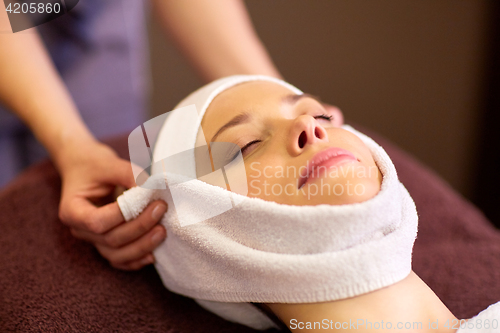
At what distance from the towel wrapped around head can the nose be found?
0.11 meters

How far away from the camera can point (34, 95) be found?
91 cm

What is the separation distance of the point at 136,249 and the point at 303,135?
0.41 meters

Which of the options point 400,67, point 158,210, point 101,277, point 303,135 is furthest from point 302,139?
point 400,67

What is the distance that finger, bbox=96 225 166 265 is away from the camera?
0.75 meters

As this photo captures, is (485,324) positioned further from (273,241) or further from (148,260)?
(148,260)

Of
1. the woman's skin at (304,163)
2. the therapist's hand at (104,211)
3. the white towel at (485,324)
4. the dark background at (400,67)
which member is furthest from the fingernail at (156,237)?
the dark background at (400,67)

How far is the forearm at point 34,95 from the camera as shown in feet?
2.95

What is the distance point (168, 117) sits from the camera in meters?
0.84

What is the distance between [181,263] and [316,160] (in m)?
0.34

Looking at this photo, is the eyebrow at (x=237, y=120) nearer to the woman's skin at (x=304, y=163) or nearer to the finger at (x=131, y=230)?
the woman's skin at (x=304, y=163)

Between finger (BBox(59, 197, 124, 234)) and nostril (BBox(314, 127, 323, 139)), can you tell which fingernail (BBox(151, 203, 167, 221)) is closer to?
finger (BBox(59, 197, 124, 234))

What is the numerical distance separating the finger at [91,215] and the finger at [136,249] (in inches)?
2.3

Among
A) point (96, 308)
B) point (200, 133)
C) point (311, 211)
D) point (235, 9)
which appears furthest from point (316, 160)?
point (235, 9)

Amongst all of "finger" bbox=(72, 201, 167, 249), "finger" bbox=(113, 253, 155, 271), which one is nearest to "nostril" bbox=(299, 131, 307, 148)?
"finger" bbox=(72, 201, 167, 249)
